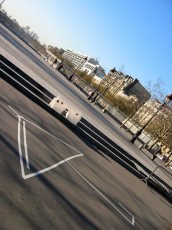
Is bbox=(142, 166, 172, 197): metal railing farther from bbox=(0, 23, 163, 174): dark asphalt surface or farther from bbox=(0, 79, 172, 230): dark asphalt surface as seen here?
bbox=(0, 79, 172, 230): dark asphalt surface

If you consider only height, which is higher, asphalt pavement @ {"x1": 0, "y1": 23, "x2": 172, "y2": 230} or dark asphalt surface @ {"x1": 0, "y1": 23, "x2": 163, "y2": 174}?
dark asphalt surface @ {"x1": 0, "y1": 23, "x2": 163, "y2": 174}

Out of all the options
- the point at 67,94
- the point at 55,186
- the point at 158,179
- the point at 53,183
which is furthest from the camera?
the point at 67,94

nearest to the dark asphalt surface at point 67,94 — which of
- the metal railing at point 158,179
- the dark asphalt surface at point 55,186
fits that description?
the metal railing at point 158,179

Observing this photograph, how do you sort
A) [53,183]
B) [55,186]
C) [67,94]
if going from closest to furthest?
1. [55,186]
2. [53,183]
3. [67,94]

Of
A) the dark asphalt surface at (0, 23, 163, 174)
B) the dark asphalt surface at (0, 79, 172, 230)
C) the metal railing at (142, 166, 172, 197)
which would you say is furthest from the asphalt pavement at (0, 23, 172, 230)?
the dark asphalt surface at (0, 23, 163, 174)

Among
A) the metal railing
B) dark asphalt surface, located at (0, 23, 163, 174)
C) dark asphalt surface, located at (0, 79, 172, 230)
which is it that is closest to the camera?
dark asphalt surface, located at (0, 79, 172, 230)

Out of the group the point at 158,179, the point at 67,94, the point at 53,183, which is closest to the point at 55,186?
the point at 53,183

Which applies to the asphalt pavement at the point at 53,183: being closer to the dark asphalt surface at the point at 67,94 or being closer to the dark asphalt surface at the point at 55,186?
the dark asphalt surface at the point at 55,186

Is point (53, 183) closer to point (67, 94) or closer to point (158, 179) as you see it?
point (158, 179)

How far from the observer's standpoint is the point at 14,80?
679 inches

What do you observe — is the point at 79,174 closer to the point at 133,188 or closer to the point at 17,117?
the point at 17,117

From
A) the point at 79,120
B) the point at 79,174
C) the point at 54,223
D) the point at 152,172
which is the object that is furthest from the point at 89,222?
the point at 152,172

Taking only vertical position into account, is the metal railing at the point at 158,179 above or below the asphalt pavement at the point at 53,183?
above

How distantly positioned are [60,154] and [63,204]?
406cm
